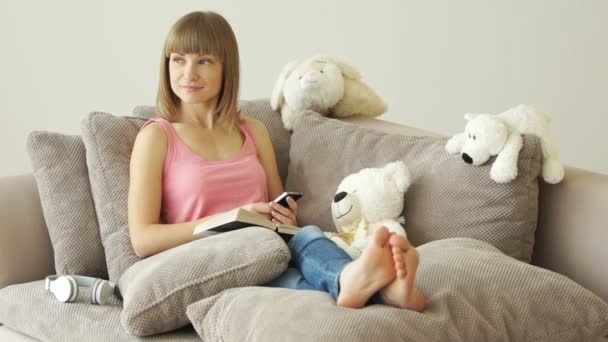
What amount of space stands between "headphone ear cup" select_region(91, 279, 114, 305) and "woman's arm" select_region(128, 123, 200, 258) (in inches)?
4.7

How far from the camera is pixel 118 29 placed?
3.40m

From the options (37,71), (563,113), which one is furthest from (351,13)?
(37,71)

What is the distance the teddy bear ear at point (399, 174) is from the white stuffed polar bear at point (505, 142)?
107 mm

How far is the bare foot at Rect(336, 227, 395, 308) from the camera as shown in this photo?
1.57 metres

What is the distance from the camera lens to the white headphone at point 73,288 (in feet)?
6.39

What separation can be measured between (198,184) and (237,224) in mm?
246

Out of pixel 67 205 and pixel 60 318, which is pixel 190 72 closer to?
pixel 67 205

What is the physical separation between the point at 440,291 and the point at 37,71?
2.16 metres

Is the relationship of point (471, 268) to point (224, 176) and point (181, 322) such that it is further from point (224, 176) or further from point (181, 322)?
point (224, 176)

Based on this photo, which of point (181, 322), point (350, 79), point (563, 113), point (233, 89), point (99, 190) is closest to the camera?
point (181, 322)

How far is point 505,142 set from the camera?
78.9 inches

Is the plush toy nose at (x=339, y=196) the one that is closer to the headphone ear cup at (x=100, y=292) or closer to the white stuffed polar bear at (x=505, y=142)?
the white stuffed polar bear at (x=505, y=142)

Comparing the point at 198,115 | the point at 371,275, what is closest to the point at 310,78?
the point at 198,115

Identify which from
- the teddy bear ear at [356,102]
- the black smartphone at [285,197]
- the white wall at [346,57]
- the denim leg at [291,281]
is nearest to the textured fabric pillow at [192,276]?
the denim leg at [291,281]
